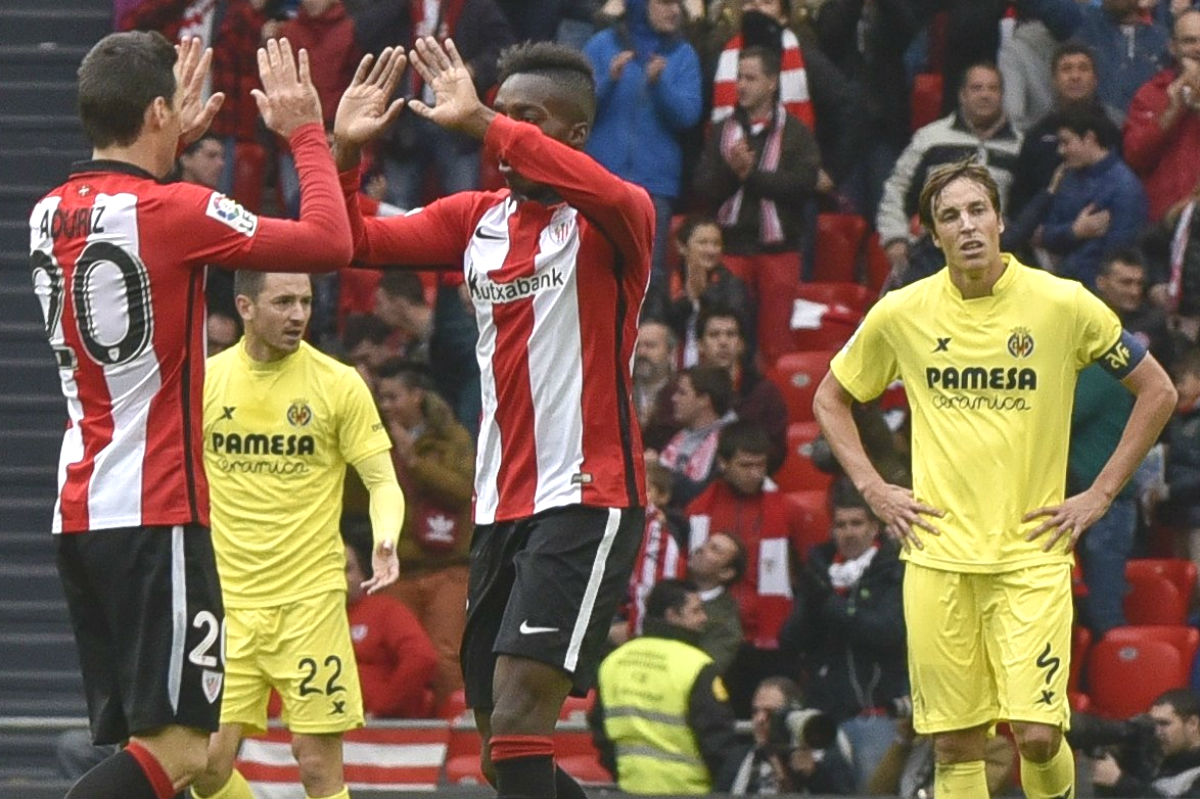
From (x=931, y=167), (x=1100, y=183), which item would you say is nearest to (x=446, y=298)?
(x=931, y=167)

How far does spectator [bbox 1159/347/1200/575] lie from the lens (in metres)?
11.9

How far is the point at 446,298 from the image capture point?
13422 mm

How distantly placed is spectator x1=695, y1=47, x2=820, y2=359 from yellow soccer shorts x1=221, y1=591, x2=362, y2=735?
4.23 meters

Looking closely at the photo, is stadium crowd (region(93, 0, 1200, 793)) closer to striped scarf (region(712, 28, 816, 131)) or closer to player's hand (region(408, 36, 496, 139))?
striped scarf (region(712, 28, 816, 131))

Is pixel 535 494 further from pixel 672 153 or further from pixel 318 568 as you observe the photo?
pixel 672 153

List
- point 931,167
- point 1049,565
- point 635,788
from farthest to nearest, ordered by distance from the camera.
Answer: point 931,167
point 635,788
point 1049,565

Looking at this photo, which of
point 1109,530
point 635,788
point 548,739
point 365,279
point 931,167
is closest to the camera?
point 548,739

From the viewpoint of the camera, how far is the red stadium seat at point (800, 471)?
12.7 m

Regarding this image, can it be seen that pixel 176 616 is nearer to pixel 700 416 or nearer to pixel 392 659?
pixel 392 659

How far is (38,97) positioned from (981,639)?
28.4 ft

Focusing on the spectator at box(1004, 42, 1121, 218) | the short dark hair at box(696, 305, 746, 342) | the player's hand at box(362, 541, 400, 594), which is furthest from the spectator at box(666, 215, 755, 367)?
the player's hand at box(362, 541, 400, 594)

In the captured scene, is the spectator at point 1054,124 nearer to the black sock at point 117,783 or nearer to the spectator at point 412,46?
the spectator at point 412,46

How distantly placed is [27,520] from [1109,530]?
6.01m

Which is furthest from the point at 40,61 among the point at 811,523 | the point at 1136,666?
the point at 1136,666
